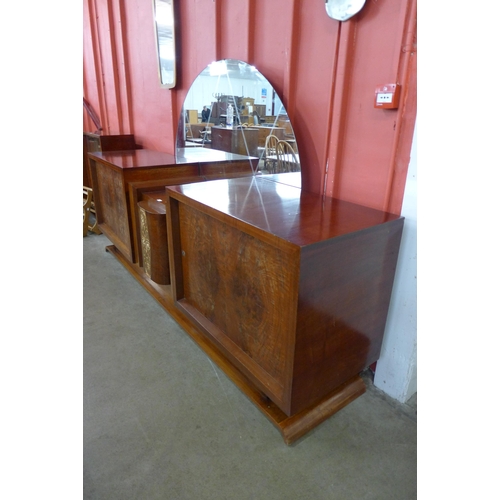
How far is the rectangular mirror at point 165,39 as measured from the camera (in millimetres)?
2461

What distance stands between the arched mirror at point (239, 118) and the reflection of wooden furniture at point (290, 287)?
0.26 meters

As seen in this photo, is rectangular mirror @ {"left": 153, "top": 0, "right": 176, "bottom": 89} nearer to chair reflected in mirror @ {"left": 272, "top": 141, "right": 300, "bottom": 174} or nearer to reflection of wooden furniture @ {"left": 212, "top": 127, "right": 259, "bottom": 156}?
reflection of wooden furniture @ {"left": 212, "top": 127, "right": 259, "bottom": 156}

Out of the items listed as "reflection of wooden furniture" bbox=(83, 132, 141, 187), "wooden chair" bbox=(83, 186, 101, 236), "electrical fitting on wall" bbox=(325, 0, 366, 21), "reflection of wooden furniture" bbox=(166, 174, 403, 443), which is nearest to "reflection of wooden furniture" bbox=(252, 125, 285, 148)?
"reflection of wooden furniture" bbox=(166, 174, 403, 443)

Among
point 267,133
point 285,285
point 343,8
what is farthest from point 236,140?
point 285,285

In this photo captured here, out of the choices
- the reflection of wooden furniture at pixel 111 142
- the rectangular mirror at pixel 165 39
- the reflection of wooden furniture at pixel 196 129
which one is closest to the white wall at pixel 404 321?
the reflection of wooden furniture at pixel 196 129

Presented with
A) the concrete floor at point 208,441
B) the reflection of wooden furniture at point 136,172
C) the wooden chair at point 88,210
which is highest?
the reflection of wooden furniture at point 136,172

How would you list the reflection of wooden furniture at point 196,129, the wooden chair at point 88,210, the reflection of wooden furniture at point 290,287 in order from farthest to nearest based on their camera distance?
1. the wooden chair at point 88,210
2. the reflection of wooden furniture at point 196,129
3. the reflection of wooden furniture at point 290,287

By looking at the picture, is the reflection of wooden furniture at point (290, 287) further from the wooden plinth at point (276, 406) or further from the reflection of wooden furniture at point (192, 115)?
the reflection of wooden furniture at point (192, 115)

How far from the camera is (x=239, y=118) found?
2.06m

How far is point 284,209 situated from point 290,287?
395 mm

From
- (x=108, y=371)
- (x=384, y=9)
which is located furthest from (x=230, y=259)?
(x=384, y=9)

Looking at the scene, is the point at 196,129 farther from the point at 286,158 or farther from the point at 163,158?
the point at 286,158

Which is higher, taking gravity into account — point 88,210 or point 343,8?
point 343,8

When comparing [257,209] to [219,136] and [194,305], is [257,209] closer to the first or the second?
[194,305]
